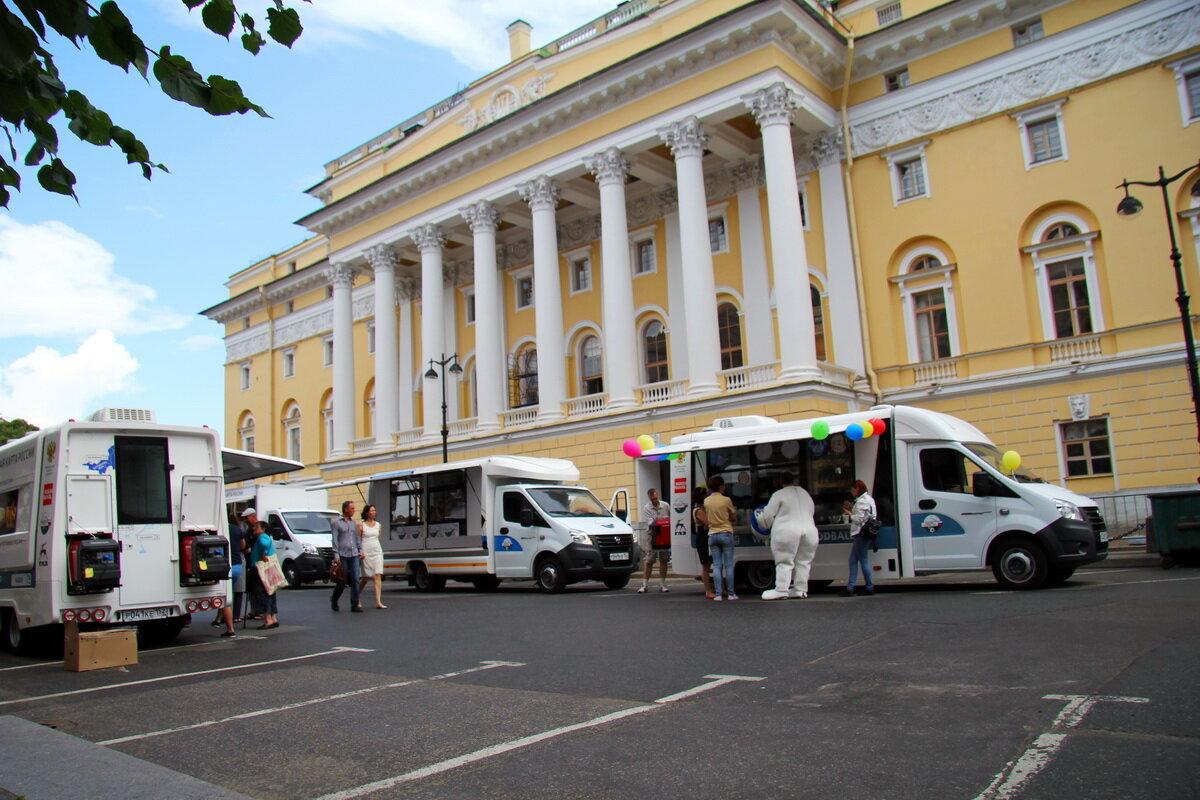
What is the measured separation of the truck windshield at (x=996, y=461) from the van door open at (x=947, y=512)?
249 mm

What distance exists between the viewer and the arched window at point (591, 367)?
3469 centimetres

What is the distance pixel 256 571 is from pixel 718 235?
72.4 feet

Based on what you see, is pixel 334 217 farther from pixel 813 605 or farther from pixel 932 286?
pixel 813 605

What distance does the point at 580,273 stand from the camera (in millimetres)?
35719

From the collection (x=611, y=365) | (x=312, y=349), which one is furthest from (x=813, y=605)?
(x=312, y=349)

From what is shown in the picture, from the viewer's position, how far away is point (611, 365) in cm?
2912

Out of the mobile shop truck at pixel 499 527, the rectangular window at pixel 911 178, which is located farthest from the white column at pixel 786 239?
the mobile shop truck at pixel 499 527

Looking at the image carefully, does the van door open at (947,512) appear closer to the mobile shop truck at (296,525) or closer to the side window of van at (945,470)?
the side window of van at (945,470)

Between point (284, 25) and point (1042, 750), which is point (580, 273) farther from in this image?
point (284, 25)

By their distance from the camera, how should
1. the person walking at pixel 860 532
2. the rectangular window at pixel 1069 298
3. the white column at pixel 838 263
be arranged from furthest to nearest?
the white column at pixel 838 263 → the rectangular window at pixel 1069 298 → the person walking at pixel 860 532

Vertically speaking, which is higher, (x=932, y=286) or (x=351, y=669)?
(x=932, y=286)

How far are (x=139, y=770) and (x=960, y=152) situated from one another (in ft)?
88.7

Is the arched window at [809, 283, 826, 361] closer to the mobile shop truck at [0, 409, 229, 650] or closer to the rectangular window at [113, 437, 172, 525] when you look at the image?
the mobile shop truck at [0, 409, 229, 650]

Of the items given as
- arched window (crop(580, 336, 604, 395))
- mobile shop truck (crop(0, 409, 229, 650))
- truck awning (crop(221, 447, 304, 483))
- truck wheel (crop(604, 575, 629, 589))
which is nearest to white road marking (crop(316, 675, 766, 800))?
mobile shop truck (crop(0, 409, 229, 650))
